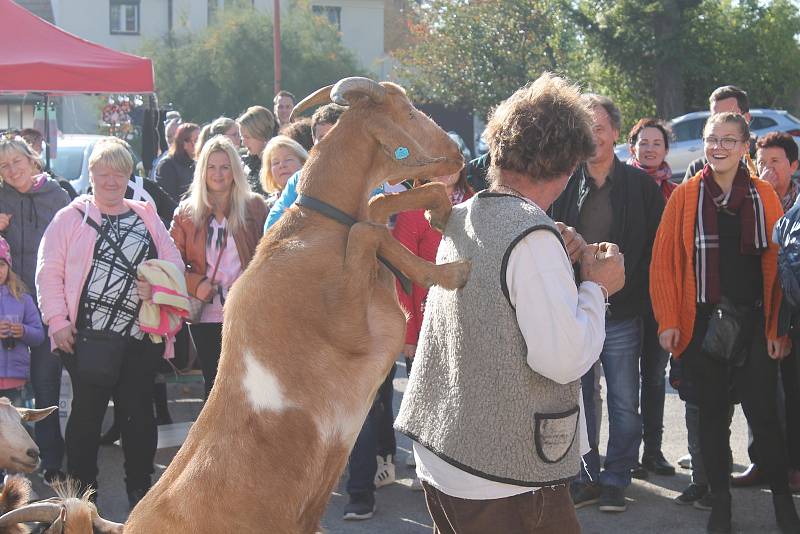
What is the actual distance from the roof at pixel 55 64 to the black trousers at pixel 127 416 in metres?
4.22

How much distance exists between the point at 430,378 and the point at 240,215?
356 cm

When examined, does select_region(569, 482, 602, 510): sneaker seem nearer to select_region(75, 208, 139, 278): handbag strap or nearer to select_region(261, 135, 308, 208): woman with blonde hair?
select_region(261, 135, 308, 208): woman with blonde hair

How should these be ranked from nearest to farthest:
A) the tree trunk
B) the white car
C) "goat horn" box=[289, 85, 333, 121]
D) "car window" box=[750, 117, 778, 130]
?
"goat horn" box=[289, 85, 333, 121] → the white car → "car window" box=[750, 117, 778, 130] → the tree trunk

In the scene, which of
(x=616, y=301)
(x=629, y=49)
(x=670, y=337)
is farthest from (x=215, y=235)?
(x=629, y=49)

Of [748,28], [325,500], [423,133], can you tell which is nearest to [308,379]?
[325,500]

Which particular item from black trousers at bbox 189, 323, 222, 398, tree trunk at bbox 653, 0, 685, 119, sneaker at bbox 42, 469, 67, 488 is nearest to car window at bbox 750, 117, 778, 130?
tree trunk at bbox 653, 0, 685, 119

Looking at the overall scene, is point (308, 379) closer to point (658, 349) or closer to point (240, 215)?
point (240, 215)

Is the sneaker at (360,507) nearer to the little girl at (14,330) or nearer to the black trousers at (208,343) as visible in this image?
the black trousers at (208,343)

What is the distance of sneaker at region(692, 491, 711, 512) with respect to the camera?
604 cm

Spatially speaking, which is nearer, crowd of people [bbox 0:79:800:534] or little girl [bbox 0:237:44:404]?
crowd of people [bbox 0:79:800:534]

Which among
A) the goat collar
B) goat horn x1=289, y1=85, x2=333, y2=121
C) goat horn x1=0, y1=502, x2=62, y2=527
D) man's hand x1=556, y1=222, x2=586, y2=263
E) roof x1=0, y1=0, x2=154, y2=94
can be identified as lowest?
goat horn x1=0, y1=502, x2=62, y2=527

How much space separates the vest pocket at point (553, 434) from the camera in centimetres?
306

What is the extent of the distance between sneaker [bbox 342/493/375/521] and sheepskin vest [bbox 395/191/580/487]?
3.01 metres

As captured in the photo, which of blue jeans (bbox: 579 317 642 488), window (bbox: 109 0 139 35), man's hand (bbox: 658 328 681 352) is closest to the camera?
man's hand (bbox: 658 328 681 352)
